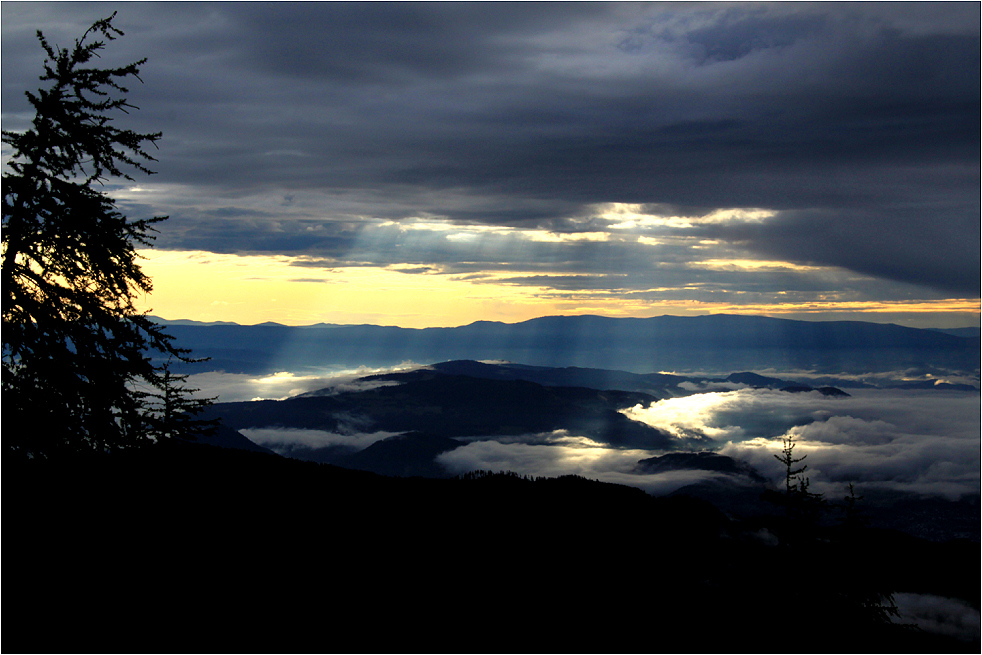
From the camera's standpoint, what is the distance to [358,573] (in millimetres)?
15211

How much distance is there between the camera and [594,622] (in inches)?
665

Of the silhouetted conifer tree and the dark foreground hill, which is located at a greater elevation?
the silhouetted conifer tree

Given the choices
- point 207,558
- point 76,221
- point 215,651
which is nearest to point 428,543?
point 207,558

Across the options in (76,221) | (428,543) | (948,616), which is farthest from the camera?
(948,616)

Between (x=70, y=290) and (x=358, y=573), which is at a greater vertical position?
(x=70, y=290)

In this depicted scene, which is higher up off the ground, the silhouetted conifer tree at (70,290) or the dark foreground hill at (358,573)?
the silhouetted conifer tree at (70,290)

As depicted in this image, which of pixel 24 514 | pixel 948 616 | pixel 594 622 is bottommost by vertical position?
pixel 948 616

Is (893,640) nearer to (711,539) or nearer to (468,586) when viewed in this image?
(711,539)

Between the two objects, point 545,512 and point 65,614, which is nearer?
point 65,614

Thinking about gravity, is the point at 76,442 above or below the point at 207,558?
above

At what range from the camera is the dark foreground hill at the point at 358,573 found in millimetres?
12180

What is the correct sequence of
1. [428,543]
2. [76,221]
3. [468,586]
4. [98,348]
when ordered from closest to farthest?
[76,221], [98,348], [468,586], [428,543]

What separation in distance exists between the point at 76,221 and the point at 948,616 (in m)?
112

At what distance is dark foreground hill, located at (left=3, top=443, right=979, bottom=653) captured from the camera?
12180mm
